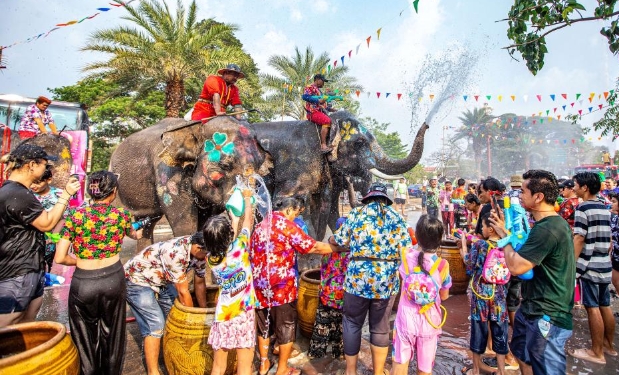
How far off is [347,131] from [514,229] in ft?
14.3

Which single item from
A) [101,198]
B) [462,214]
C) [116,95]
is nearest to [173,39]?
[116,95]

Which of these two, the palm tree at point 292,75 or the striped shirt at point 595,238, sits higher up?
the palm tree at point 292,75

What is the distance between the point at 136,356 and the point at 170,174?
2884 millimetres

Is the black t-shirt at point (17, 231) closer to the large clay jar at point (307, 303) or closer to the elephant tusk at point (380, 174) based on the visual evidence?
the large clay jar at point (307, 303)

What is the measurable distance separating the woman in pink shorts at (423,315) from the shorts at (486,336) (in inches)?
30.1

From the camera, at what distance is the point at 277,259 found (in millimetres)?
3504

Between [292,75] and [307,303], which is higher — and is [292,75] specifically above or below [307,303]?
above

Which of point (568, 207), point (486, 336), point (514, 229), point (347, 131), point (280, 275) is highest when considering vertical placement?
point (347, 131)

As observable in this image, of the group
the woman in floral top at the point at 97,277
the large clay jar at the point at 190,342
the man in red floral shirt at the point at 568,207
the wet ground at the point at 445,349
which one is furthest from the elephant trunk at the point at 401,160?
the woman in floral top at the point at 97,277

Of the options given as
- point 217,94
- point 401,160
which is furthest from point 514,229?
point 217,94

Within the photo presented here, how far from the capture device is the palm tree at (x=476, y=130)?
60438mm

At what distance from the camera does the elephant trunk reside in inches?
254

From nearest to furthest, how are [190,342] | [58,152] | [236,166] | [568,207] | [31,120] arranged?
[190,342] → [568,207] → [236,166] → [31,120] → [58,152]

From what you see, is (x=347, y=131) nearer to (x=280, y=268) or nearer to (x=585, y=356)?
(x=280, y=268)
